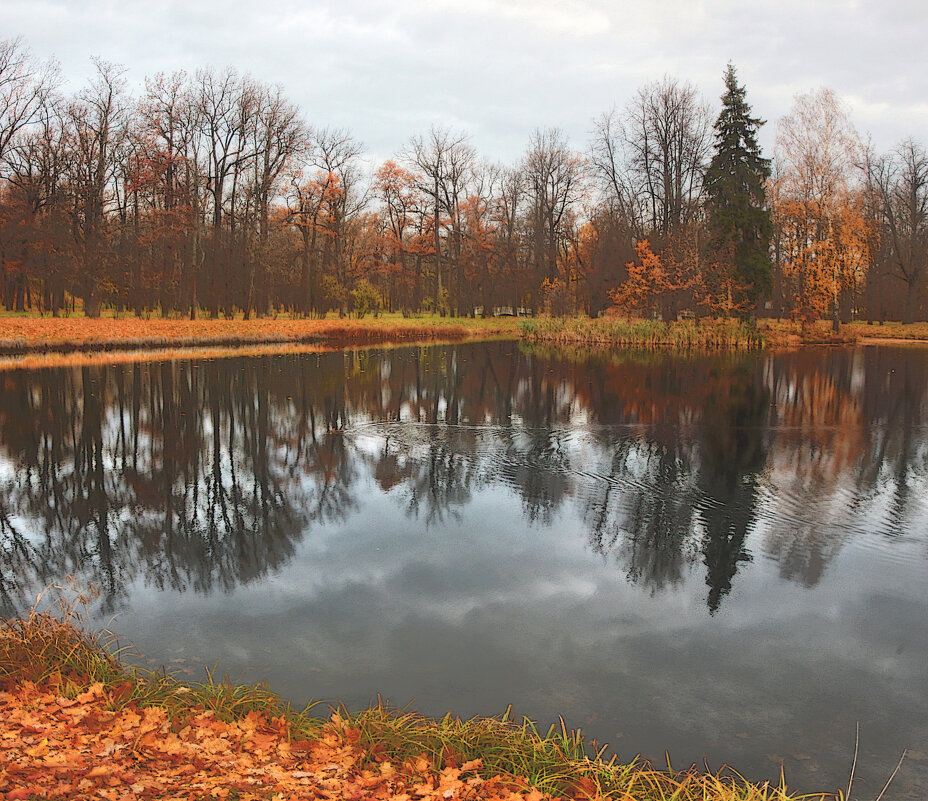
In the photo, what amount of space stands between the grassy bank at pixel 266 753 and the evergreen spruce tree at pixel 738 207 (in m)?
36.2

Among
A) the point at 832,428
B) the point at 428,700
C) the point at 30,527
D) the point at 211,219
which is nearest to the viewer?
the point at 428,700

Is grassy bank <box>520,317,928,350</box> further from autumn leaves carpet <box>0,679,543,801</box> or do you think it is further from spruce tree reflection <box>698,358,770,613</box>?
autumn leaves carpet <box>0,679,543,801</box>

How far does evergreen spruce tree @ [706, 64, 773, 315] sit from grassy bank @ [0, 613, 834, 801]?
3623 centimetres

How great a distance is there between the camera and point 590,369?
2512 cm

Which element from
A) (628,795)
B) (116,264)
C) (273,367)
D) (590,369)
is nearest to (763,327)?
(590,369)

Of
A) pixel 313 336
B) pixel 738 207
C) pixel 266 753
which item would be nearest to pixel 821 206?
pixel 738 207

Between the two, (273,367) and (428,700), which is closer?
(428,700)

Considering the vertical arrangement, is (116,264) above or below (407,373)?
above

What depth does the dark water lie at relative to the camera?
4559 millimetres

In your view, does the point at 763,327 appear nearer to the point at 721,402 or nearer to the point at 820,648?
the point at 721,402

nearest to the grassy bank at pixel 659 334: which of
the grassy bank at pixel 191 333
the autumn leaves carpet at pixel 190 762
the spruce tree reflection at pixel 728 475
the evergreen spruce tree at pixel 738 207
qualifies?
the evergreen spruce tree at pixel 738 207

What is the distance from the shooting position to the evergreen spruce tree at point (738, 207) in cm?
3797

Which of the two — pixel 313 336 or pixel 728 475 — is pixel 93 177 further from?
pixel 728 475

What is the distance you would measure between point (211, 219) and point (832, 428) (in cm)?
4693
